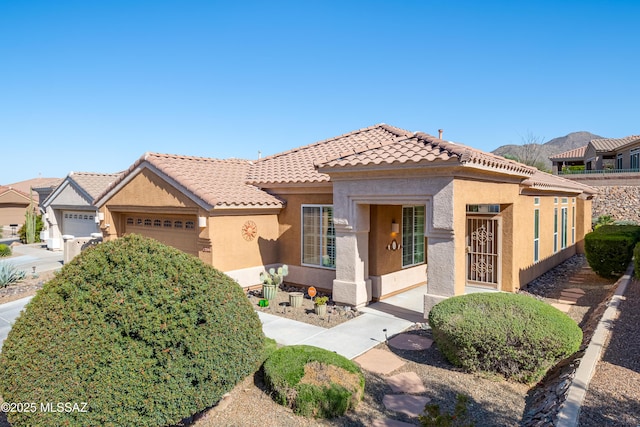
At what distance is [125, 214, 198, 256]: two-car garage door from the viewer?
14.0 meters

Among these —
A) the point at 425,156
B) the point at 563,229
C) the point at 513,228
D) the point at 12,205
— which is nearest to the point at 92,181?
the point at 12,205

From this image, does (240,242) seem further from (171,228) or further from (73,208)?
(73,208)

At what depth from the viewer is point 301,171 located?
14555mm

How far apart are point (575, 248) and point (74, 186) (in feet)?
91.6

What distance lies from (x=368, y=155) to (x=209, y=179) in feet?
20.1

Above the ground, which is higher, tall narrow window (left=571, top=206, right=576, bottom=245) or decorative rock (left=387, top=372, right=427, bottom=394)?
tall narrow window (left=571, top=206, right=576, bottom=245)

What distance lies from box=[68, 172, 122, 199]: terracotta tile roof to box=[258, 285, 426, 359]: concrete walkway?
17.7 metres

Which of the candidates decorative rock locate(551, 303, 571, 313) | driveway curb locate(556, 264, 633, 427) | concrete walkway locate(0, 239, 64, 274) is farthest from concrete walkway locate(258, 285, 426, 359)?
concrete walkway locate(0, 239, 64, 274)

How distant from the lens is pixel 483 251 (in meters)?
13.3

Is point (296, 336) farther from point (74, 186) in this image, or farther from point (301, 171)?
point (74, 186)

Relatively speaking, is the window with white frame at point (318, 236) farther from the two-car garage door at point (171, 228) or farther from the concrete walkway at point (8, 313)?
the concrete walkway at point (8, 313)

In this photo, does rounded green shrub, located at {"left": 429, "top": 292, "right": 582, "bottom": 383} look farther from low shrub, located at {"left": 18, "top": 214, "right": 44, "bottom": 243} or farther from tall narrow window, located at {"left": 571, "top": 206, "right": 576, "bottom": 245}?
low shrub, located at {"left": 18, "top": 214, "right": 44, "bottom": 243}

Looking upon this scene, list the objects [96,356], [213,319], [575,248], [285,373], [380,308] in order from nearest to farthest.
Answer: [96,356] → [213,319] → [285,373] → [380,308] → [575,248]

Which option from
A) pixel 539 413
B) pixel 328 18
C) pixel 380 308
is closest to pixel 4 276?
pixel 380 308
